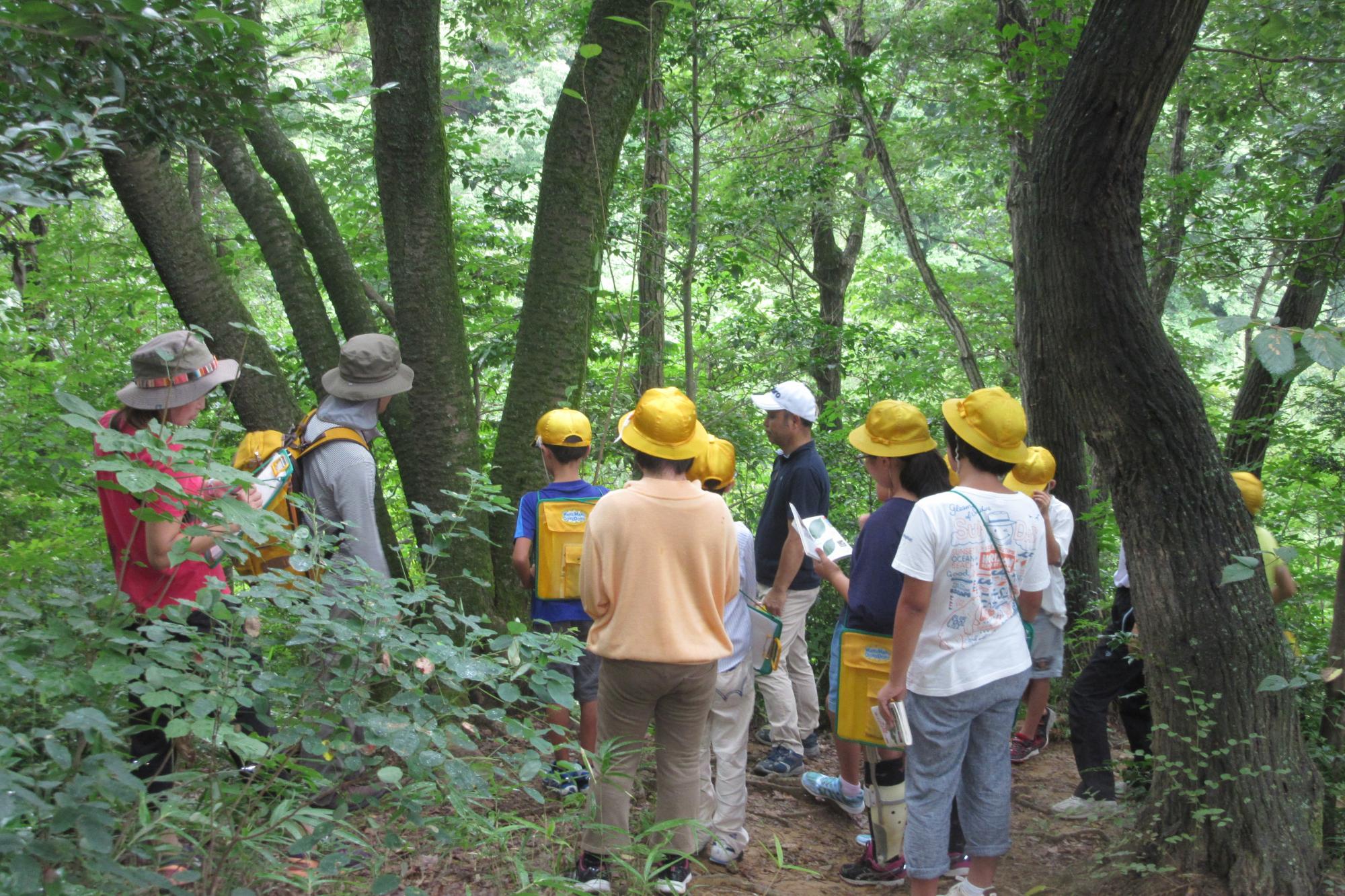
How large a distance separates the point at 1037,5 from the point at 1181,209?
321cm

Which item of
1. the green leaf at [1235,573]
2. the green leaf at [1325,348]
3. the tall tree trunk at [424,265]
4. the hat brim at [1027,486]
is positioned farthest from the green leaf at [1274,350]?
the tall tree trunk at [424,265]

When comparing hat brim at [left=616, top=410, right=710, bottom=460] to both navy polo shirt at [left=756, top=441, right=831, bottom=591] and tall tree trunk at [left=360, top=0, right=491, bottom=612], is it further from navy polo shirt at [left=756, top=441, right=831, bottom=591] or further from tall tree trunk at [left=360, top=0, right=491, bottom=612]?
tall tree trunk at [left=360, top=0, right=491, bottom=612]

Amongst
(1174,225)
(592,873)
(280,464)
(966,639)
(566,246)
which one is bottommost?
(592,873)

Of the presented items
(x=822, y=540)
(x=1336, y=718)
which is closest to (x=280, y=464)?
(x=822, y=540)

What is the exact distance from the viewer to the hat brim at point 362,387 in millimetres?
4012

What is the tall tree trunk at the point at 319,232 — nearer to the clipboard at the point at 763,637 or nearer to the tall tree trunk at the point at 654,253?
the tall tree trunk at the point at 654,253

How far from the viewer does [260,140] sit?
5715mm

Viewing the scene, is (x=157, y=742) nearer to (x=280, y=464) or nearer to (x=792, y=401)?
(x=280, y=464)

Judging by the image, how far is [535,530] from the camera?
4.45 metres

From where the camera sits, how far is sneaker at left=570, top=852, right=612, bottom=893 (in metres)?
3.37

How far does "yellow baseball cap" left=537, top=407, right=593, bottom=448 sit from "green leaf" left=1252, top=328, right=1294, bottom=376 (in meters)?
2.82

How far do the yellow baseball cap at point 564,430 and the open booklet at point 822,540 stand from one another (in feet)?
3.52

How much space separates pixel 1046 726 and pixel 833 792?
1962mm

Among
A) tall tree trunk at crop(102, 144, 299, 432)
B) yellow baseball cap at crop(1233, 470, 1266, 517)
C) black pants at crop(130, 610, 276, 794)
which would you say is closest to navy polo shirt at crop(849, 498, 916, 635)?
yellow baseball cap at crop(1233, 470, 1266, 517)
